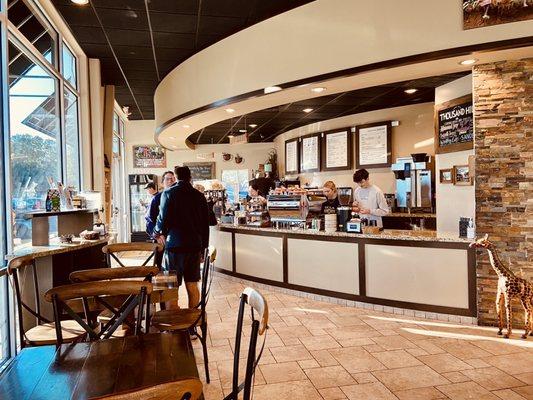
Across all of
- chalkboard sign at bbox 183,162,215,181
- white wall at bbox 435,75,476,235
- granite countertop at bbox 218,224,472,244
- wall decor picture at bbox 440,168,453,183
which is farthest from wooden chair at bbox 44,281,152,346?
chalkboard sign at bbox 183,162,215,181

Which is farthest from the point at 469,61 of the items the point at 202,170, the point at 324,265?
the point at 202,170

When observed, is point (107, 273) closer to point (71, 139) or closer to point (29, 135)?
point (29, 135)

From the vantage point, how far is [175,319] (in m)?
3.09

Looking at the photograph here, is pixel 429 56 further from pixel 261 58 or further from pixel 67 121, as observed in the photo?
pixel 67 121

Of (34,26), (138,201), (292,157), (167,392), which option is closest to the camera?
(167,392)

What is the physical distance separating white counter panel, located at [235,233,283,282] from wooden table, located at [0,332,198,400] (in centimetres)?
393

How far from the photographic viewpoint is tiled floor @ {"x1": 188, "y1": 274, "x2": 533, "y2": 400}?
2.97 meters

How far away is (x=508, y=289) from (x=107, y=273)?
11.3ft

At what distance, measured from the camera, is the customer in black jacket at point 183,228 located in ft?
13.6

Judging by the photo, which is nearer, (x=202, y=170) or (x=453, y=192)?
(x=453, y=192)

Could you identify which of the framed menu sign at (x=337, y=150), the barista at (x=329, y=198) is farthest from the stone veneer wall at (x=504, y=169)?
the framed menu sign at (x=337, y=150)

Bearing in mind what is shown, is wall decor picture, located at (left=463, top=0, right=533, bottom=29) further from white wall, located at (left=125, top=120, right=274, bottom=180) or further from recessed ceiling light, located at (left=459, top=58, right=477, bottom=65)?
white wall, located at (left=125, top=120, right=274, bottom=180)

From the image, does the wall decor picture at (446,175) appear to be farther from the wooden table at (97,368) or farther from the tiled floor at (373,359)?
the wooden table at (97,368)

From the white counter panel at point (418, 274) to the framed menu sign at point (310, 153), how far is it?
4.54 m
